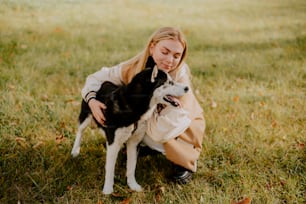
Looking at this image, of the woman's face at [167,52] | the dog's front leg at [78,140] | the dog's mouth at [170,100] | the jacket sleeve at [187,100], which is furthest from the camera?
the dog's front leg at [78,140]

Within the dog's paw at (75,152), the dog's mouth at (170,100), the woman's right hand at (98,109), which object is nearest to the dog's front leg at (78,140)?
the dog's paw at (75,152)

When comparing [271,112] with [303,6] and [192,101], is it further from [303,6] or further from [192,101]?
[303,6]

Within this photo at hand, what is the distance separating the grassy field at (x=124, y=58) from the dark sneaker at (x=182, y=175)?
0.06 m

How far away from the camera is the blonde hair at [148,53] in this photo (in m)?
2.90

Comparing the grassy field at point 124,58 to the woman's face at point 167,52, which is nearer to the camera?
the woman's face at point 167,52

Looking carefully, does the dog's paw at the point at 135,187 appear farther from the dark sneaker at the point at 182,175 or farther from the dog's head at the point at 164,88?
the dog's head at the point at 164,88

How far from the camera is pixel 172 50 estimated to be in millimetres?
2879

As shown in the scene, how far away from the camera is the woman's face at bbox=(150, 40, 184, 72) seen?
2.88 metres

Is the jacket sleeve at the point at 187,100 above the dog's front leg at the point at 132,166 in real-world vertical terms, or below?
above

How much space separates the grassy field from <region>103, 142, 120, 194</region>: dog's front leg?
7 centimetres

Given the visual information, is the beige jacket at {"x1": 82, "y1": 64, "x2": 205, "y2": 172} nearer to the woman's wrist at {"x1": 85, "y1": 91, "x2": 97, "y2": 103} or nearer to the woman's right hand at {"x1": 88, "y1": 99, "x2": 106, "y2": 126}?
the woman's wrist at {"x1": 85, "y1": 91, "x2": 97, "y2": 103}

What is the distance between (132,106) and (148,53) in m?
0.53

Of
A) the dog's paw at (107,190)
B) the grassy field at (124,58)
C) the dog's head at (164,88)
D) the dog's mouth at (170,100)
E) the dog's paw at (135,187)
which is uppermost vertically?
the dog's head at (164,88)

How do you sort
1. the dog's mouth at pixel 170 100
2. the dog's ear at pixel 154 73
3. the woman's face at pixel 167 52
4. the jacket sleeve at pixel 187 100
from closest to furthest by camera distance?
the dog's ear at pixel 154 73, the dog's mouth at pixel 170 100, the woman's face at pixel 167 52, the jacket sleeve at pixel 187 100
